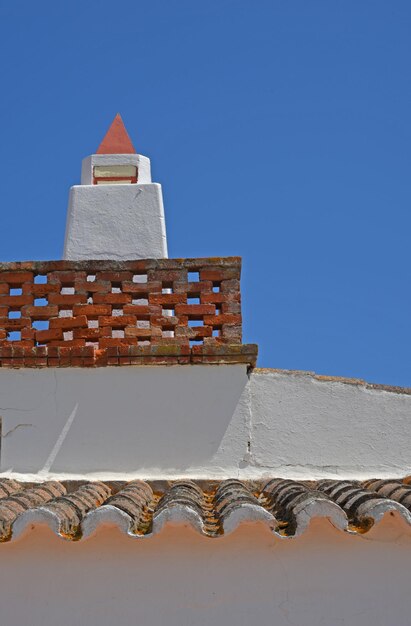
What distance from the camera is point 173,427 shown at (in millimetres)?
7121

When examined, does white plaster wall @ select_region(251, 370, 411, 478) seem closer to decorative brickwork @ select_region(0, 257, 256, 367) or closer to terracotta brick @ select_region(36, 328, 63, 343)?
decorative brickwork @ select_region(0, 257, 256, 367)

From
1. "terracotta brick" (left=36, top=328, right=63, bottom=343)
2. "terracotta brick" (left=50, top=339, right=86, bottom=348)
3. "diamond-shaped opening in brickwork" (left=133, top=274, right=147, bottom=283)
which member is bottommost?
"terracotta brick" (left=50, top=339, right=86, bottom=348)

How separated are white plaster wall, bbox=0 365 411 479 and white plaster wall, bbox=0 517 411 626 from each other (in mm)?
1699

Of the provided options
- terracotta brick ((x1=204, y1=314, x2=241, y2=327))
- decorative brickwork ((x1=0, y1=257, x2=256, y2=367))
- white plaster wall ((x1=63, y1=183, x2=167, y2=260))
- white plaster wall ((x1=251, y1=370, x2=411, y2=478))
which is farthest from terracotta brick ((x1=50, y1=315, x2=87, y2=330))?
white plaster wall ((x1=251, y1=370, x2=411, y2=478))

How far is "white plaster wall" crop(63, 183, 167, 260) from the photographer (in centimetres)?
841

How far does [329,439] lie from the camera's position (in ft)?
23.9

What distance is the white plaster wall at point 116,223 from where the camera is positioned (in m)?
8.41

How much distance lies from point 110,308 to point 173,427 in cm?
98

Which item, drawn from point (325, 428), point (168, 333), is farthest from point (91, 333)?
point (325, 428)

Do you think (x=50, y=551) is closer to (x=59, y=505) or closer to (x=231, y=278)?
(x=59, y=505)

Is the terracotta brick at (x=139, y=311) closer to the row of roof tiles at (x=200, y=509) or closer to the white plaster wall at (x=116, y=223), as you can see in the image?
the white plaster wall at (x=116, y=223)

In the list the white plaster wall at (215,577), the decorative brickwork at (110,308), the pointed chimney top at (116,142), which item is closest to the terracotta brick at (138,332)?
the decorative brickwork at (110,308)

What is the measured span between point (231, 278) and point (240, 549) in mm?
2541

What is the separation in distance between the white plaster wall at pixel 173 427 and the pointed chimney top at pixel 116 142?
9.23 feet
